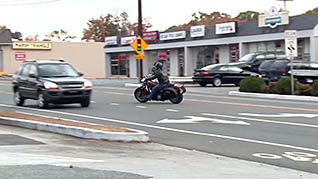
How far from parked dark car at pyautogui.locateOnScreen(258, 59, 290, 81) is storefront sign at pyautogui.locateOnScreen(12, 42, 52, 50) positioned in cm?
4267

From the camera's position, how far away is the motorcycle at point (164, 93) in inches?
856

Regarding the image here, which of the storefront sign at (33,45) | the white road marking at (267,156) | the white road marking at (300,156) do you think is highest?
the storefront sign at (33,45)

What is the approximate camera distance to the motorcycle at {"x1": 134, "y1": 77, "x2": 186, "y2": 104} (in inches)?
856

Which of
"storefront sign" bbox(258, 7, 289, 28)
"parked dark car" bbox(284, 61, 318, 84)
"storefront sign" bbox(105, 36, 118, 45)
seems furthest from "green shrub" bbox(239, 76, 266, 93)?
"storefront sign" bbox(105, 36, 118, 45)

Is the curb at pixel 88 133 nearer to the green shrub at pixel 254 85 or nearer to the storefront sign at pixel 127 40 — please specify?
the green shrub at pixel 254 85

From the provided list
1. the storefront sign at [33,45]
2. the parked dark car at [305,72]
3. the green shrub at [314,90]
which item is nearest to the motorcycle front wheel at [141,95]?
the green shrub at [314,90]

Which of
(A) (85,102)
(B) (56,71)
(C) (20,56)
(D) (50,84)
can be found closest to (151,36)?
(C) (20,56)

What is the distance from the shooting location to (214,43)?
53062 mm

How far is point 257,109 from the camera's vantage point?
Answer: 19.7 m

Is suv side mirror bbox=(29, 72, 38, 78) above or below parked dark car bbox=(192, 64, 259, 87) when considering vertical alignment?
above

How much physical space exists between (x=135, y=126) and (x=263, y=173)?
6.53 m

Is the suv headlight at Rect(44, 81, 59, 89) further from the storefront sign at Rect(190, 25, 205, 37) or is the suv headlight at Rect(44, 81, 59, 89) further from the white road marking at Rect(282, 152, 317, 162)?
the storefront sign at Rect(190, 25, 205, 37)

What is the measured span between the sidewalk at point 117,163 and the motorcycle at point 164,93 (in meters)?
9.36

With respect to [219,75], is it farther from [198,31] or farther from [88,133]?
[88,133]
